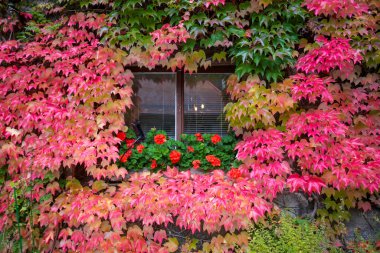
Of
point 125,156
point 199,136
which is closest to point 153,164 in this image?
point 125,156

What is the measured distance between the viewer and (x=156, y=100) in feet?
12.7

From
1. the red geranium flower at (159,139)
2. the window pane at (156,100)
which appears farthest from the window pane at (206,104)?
the red geranium flower at (159,139)

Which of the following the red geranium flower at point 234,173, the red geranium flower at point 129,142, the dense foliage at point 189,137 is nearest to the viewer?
the dense foliage at point 189,137

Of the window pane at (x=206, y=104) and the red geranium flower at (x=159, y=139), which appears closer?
the red geranium flower at (x=159, y=139)

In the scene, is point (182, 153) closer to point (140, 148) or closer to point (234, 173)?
point (140, 148)

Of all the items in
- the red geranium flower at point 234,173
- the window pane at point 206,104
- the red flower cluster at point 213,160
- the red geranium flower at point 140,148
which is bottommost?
the red geranium flower at point 234,173

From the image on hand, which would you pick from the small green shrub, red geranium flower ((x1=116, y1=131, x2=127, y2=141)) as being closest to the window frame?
red geranium flower ((x1=116, y1=131, x2=127, y2=141))

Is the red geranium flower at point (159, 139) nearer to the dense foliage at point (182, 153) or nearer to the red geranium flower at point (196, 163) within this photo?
the dense foliage at point (182, 153)

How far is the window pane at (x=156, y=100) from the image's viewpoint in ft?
12.7

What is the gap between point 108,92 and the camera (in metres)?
3.38

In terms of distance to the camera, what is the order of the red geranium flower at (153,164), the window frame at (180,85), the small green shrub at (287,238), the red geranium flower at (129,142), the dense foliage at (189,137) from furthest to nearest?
the window frame at (180,85)
the red geranium flower at (129,142)
the red geranium flower at (153,164)
the dense foliage at (189,137)
the small green shrub at (287,238)

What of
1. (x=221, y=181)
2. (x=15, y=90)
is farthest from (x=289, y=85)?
(x=15, y=90)

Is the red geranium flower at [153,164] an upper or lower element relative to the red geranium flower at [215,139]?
lower

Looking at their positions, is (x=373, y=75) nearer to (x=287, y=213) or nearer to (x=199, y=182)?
(x=287, y=213)
